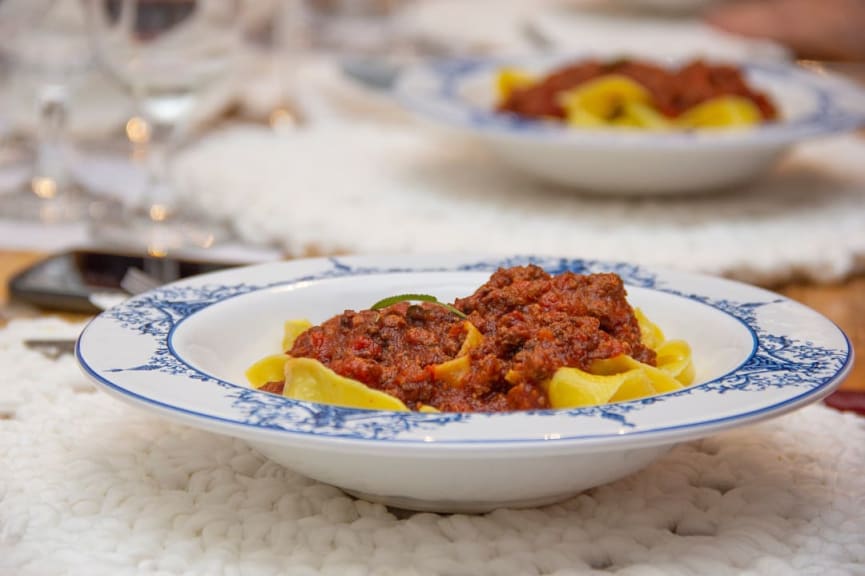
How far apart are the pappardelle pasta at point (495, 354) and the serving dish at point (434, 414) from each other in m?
0.05

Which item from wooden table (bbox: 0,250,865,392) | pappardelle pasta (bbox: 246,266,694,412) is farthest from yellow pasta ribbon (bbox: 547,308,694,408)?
wooden table (bbox: 0,250,865,392)

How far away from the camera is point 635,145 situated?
5.87 ft

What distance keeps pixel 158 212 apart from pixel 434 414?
126 cm

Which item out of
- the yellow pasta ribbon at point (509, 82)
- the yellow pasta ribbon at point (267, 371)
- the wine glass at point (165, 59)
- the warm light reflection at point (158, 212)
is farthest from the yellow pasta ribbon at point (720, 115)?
the yellow pasta ribbon at point (267, 371)

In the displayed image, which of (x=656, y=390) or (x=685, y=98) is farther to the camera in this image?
(x=685, y=98)

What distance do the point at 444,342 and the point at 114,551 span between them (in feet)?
0.94

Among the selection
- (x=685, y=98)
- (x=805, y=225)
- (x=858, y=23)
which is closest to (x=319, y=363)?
(x=805, y=225)

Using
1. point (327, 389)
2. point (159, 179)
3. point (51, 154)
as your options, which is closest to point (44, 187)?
point (51, 154)

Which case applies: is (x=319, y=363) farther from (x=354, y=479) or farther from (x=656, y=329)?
(x=656, y=329)

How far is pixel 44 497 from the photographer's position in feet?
3.13

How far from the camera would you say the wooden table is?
1429 millimetres

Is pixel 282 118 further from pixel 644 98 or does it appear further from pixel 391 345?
pixel 391 345

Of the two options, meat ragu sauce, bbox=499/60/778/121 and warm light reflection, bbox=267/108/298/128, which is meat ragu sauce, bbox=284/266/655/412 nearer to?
meat ragu sauce, bbox=499/60/778/121

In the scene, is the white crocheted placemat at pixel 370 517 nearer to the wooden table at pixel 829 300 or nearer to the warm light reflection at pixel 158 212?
the wooden table at pixel 829 300
